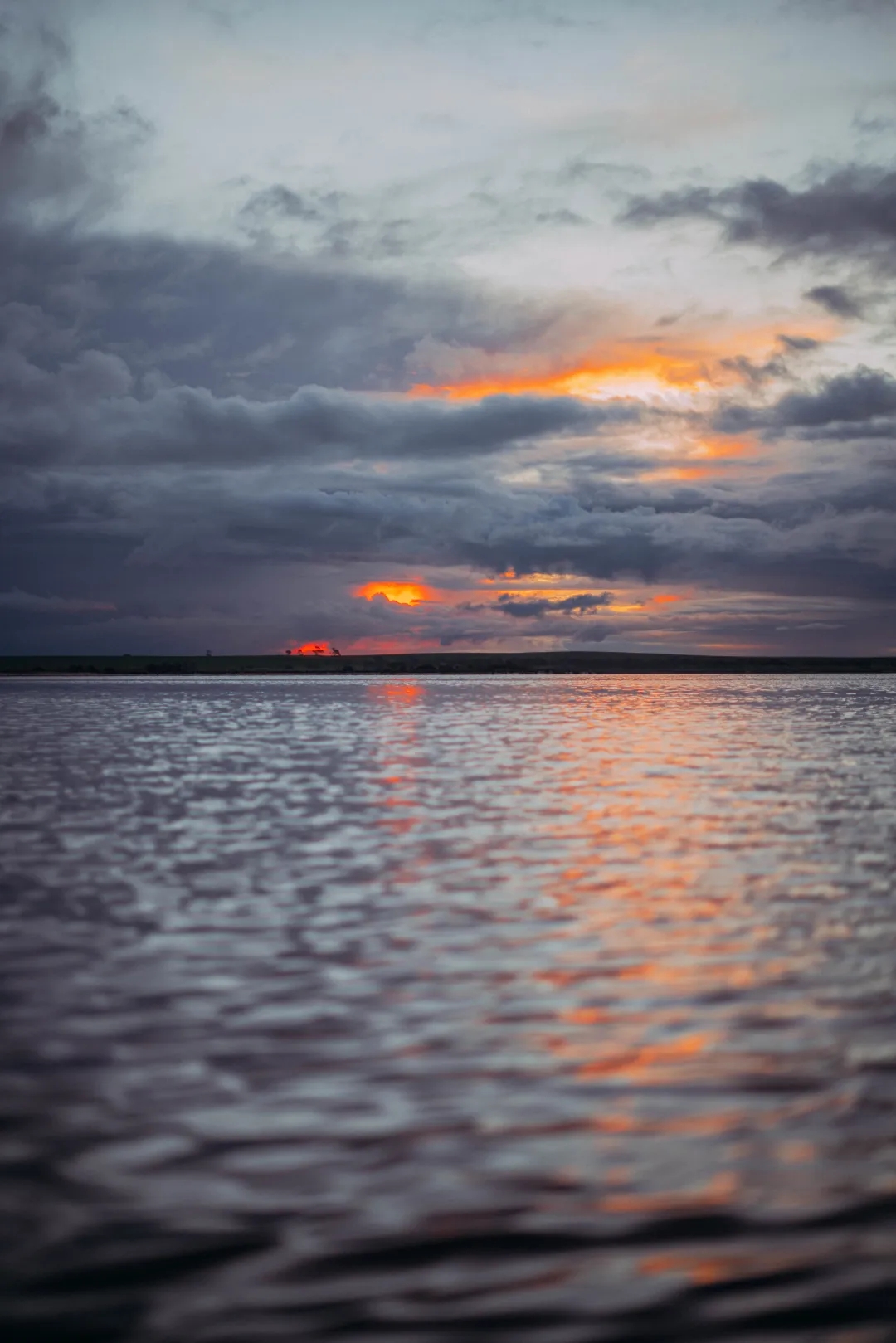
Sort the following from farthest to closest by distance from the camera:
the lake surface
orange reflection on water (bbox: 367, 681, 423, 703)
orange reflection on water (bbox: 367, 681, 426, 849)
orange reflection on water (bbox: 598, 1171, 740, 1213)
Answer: orange reflection on water (bbox: 367, 681, 423, 703)
orange reflection on water (bbox: 367, 681, 426, 849)
orange reflection on water (bbox: 598, 1171, 740, 1213)
the lake surface

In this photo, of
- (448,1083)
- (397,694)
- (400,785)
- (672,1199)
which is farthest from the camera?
(397,694)

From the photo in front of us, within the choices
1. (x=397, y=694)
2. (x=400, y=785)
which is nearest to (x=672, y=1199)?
(x=400, y=785)

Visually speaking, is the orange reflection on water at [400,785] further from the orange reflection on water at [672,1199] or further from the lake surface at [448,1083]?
the orange reflection on water at [672,1199]

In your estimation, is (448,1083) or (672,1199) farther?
(448,1083)

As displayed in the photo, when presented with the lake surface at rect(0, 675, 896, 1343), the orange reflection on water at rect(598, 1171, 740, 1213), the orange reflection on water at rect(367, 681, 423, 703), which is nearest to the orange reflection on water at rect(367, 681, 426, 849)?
the lake surface at rect(0, 675, 896, 1343)

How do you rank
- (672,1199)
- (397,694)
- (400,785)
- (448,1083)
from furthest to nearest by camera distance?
(397,694), (400,785), (448,1083), (672,1199)

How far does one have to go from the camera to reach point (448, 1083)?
8.77m

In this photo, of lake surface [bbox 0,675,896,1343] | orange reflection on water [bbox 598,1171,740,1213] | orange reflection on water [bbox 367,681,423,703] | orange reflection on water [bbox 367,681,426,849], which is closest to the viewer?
lake surface [bbox 0,675,896,1343]

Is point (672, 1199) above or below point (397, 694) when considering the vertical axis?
above

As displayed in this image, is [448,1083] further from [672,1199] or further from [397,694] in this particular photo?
[397,694]

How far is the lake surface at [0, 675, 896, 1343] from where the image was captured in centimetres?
587

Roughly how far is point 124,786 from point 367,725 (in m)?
27.6

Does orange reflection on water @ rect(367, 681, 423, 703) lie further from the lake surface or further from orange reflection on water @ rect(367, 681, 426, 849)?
the lake surface

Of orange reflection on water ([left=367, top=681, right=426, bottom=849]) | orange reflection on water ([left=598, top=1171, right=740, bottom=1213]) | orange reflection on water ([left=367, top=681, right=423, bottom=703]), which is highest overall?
orange reflection on water ([left=367, top=681, right=426, bottom=849])
